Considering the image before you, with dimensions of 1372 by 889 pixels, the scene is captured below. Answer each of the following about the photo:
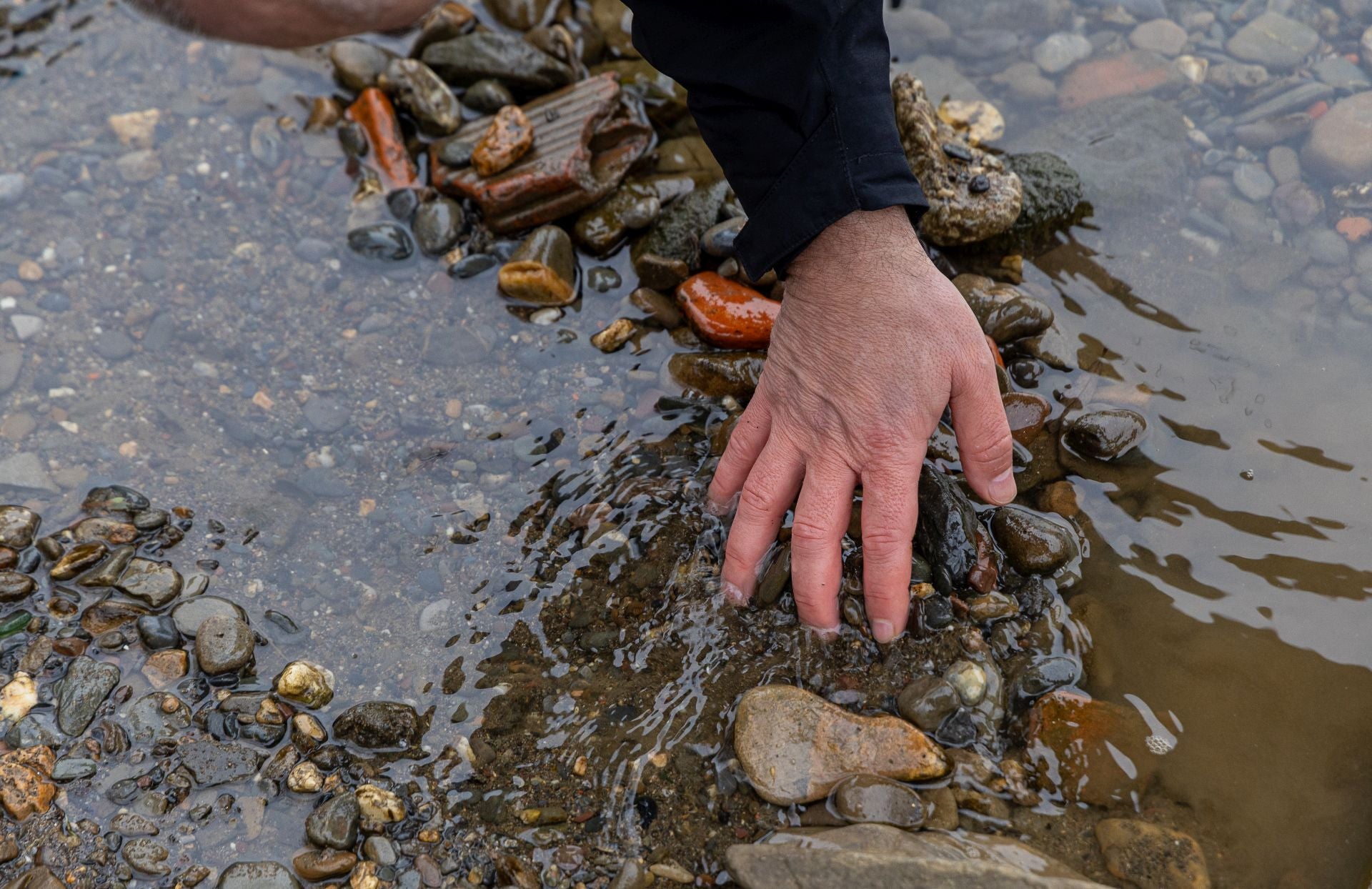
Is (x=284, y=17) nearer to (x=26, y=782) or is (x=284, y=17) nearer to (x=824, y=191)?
(x=824, y=191)

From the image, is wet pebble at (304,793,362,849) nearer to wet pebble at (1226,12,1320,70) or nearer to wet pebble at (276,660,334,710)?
wet pebble at (276,660,334,710)

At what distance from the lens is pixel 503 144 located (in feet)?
11.3

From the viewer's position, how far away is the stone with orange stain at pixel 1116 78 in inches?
146

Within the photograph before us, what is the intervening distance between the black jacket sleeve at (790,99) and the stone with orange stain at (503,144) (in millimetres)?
1348

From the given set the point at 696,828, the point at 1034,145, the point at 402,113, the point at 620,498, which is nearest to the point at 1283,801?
the point at 696,828

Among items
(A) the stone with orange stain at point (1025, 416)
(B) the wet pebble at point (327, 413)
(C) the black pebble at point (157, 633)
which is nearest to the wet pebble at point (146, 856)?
(C) the black pebble at point (157, 633)

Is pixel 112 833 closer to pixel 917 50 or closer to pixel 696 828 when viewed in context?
pixel 696 828

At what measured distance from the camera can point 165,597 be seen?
8.61 feet

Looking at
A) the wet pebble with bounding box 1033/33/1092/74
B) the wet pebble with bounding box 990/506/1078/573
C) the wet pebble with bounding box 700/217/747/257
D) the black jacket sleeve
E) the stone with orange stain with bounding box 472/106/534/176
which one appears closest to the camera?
the black jacket sleeve

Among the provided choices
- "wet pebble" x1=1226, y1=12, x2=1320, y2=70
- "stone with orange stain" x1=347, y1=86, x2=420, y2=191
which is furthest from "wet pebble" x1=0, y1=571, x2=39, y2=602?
"wet pebble" x1=1226, y1=12, x2=1320, y2=70

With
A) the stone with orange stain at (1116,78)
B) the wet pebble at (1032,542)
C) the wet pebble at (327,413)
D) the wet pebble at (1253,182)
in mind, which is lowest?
the wet pebble at (327,413)

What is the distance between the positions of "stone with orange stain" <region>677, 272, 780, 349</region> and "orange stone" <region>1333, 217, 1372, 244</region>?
2019mm

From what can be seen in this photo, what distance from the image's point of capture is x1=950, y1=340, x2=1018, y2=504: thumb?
2.26 metres

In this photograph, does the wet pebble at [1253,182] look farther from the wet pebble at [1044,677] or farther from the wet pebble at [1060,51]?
the wet pebble at [1044,677]
